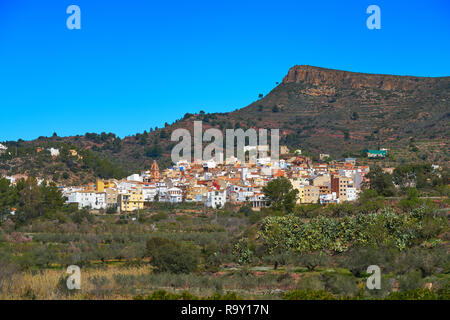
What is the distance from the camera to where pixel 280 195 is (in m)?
48.1

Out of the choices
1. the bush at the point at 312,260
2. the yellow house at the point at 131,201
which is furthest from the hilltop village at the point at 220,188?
the bush at the point at 312,260

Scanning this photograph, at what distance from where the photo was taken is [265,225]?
96.3 ft

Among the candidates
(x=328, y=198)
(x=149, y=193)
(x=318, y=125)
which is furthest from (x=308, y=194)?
(x=318, y=125)

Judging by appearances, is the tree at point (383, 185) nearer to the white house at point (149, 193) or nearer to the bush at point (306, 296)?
the white house at point (149, 193)

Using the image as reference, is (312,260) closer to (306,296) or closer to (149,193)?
(306,296)

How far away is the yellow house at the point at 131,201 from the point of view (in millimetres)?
55625

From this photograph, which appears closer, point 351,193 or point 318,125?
point 351,193

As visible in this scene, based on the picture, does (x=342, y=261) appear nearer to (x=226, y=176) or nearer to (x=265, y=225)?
(x=265, y=225)

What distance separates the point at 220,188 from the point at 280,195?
13.4m

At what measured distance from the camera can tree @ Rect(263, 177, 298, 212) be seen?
46.3m

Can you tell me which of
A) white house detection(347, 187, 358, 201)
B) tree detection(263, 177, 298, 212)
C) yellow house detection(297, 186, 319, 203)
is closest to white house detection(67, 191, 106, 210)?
tree detection(263, 177, 298, 212)

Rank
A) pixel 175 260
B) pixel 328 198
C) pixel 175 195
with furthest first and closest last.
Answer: pixel 175 195, pixel 328 198, pixel 175 260

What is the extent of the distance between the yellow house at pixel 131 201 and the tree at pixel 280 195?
14198 millimetres
